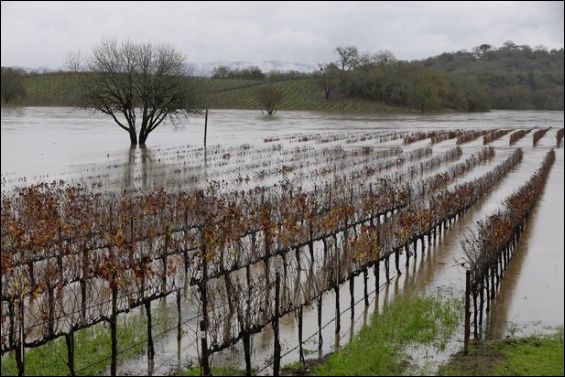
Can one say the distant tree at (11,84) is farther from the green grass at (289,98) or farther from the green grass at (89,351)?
the green grass at (289,98)

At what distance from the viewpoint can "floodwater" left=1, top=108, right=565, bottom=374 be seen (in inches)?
616

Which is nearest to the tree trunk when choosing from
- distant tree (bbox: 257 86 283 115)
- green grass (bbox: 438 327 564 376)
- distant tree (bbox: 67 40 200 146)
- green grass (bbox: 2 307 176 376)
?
distant tree (bbox: 67 40 200 146)

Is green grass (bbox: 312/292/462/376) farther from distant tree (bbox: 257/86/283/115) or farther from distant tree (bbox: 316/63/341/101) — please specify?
distant tree (bbox: 316/63/341/101)

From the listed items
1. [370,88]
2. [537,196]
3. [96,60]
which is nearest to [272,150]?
[96,60]

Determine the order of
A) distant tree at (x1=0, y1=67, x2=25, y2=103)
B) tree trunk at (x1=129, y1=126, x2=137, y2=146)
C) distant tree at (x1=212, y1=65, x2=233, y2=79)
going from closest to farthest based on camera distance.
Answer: distant tree at (x1=0, y1=67, x2=25, y2=103), tree trunk at (x1=129, y1=126, x2=137, y2=146), distant tree at (x1=212, y1=65, x2=233, y2=79)

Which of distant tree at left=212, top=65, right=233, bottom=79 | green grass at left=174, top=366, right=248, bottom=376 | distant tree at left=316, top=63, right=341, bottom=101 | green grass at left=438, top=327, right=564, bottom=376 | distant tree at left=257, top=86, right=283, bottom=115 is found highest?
distant tree at left=212, top=65, right=233, bottom=79

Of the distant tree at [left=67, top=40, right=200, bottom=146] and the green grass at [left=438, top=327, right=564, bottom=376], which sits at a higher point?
the distant tree at [left=67, top=40, right=200, bottom=146]

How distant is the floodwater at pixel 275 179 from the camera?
51.4 ft

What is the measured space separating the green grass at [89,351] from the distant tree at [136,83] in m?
42.6

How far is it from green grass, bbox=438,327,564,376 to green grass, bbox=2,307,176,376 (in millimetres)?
6599

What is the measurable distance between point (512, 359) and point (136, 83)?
4880 cm

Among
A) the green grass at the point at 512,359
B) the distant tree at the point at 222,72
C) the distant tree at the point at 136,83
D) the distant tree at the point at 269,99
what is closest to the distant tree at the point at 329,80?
the distant tree at the point at 269,99

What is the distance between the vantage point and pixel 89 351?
13930 millimetres

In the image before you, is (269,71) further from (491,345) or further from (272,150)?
(491,345)
